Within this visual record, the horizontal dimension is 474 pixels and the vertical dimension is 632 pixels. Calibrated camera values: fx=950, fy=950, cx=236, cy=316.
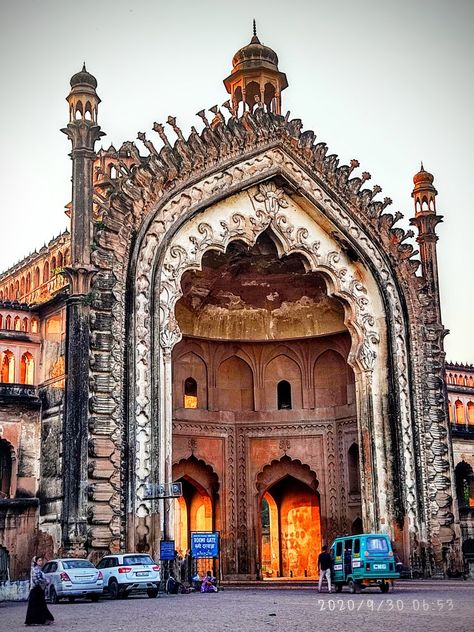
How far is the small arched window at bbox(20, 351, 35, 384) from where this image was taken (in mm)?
30578

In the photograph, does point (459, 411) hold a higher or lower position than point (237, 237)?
lower

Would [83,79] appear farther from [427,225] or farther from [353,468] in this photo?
[353,468]

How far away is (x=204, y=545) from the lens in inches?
1030

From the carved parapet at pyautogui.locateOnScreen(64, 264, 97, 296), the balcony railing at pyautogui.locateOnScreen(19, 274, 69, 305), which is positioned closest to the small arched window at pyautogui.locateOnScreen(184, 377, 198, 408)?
the balcony railing at pyautogui.locateOnScreen(19, 274, 69, 305)

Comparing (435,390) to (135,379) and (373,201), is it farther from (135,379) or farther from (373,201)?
(135,379)

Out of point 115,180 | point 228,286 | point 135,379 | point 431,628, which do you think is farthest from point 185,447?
point 431,628

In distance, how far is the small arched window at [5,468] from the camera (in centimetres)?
2792

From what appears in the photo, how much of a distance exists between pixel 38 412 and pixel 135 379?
342 centimetres

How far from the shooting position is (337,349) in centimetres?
3581

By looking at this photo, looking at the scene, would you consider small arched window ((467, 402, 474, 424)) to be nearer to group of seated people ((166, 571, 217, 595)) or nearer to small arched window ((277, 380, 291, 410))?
small arched window ((277, 380, 291, 410))

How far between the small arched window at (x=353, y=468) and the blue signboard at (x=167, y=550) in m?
10.9

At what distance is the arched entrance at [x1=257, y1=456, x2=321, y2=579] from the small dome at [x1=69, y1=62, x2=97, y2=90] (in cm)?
1558

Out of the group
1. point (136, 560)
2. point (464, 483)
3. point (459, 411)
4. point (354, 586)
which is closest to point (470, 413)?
point (459, 411)

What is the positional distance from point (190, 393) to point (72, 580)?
1403cm
